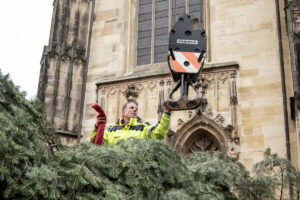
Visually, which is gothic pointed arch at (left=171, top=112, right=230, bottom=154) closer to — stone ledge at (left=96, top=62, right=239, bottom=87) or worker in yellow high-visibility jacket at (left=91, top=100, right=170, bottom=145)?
stone ledge at (left=96, top=62, right=239, bottom=87)

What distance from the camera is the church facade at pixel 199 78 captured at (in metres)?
10.4

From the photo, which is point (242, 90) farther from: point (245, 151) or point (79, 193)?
point (79, 193)

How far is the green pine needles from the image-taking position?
3018 millimetres

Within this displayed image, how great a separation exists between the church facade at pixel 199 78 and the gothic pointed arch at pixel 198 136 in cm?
2

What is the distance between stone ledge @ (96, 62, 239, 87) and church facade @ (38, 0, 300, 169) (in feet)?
0.08

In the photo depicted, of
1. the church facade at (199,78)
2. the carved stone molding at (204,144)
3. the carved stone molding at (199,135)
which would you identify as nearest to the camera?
the church facade at (199,78)

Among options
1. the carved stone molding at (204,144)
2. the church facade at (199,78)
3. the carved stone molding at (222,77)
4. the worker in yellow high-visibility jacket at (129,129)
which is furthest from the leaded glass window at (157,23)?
the worker in yellow high-visibility jacket at (129,129)

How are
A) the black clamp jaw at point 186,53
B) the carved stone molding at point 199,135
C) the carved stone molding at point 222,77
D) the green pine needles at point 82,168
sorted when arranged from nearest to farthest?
the green pine needles at point 82,168 < the black clamp jaw at point 186,53 < the carved stone molding at point 199,135 < the carved stone molding at point 222,77

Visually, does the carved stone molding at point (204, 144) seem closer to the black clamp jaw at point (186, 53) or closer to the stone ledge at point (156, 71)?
the stone ledge at point (156, 71)

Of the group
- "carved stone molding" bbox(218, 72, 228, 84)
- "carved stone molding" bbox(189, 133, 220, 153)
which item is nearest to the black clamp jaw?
"carved stone molding" bbox(189, 133, 220, 153)

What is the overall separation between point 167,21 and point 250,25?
2.32 m

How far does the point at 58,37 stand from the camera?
12930 mm

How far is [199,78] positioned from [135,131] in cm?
661

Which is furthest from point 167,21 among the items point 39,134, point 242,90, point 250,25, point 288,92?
point 39,134
